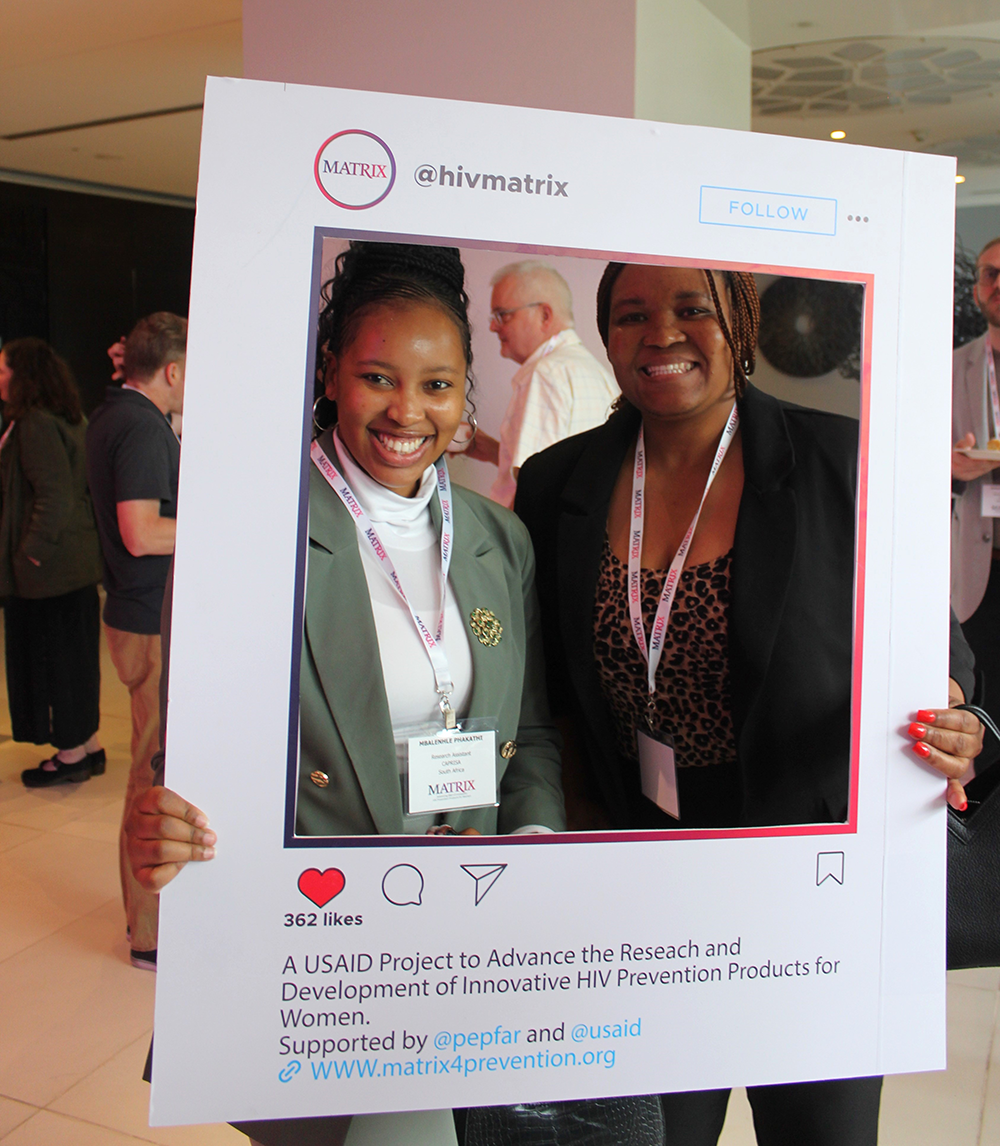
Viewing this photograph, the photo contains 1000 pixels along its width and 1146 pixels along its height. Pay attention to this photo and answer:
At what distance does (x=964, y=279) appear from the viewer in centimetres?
387

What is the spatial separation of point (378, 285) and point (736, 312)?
366 mm

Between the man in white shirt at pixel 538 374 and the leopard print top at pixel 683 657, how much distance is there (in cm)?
14

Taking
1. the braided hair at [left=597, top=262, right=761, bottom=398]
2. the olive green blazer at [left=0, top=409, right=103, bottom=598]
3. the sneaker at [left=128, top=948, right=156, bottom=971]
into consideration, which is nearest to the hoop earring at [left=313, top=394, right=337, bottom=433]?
the braided hair at [left=597, top=262, right=761, bottom=398]

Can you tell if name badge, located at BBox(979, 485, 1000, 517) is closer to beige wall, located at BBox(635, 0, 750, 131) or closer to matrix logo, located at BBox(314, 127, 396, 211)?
beige wall, located at BBox(635, 0, 750, 131)

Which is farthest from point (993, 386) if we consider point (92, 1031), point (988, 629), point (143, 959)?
point (92, 1031)

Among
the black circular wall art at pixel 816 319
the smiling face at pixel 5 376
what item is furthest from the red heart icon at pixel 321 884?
the smiling face at pixel 5 376

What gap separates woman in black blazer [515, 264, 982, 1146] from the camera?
97 centimetres

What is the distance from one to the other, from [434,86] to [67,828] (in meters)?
3.19

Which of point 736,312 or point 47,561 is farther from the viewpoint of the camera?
point 47,561

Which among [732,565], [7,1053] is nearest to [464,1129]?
[732,565]

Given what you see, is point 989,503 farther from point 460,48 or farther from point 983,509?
point 460,48

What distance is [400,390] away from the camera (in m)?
0.92

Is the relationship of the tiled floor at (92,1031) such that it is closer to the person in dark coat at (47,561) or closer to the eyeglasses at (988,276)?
the person in dark coat at (47,561)

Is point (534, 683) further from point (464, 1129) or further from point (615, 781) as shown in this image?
point (464, 1129)
